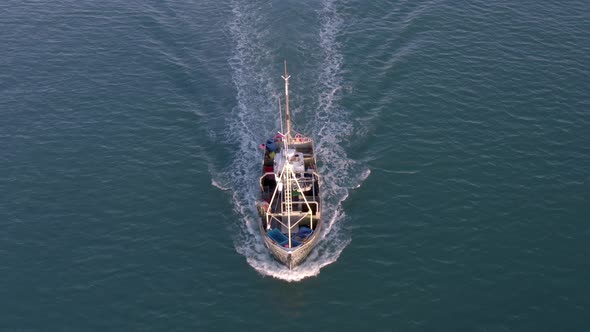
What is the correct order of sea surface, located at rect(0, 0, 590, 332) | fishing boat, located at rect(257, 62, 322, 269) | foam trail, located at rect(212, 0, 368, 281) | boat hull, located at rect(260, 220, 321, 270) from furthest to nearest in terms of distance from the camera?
1. foam trail, located at rect(212, 0, 368, 281)
2. fishing boat, located at rect(257, 62, 322, 269)
3. boat hull, located at rect(260, 220, 321, 270)
4. sea surface, located at rect(0, 0, 590, 332)

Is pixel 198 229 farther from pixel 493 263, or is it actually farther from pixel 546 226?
pixel 546 226

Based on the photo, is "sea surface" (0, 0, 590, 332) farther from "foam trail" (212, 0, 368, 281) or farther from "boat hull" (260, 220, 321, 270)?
"boat hull" (260, 220, 321, 270)

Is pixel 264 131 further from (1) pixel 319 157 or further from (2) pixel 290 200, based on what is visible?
(2) pixel 290 200

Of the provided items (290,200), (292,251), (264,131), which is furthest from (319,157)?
(292,251)

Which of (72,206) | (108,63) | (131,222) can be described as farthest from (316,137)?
(108,63)

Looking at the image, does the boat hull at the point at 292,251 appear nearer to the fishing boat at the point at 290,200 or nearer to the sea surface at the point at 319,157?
the fishing boat at the point at 290,200

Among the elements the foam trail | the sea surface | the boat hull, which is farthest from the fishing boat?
the sea surface
